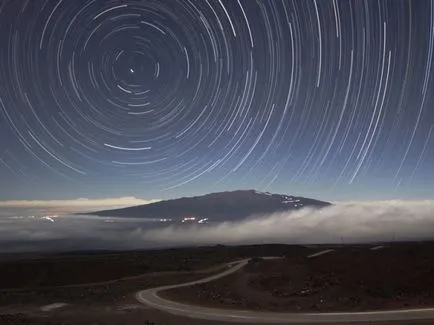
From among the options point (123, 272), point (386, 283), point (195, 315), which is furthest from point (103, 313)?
point (123, 272)

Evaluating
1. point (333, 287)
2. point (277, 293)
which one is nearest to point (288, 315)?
point (333, 287)

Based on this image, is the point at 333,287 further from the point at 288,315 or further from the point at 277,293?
the point at 288,315

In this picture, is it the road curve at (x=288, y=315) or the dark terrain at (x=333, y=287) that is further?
the dark terrain at (x=333, y=287)

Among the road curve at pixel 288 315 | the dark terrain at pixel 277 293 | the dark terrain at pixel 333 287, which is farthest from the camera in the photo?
the dark terrain at pixel 333 287

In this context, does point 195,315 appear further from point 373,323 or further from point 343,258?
point 343,258

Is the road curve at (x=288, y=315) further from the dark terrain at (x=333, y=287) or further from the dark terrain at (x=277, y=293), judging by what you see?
the dark terrain at (x=333, y=287)

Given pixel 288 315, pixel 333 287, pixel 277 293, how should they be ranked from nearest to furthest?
1. pixel 288 315
2. pixel 333 287
3. pixel 277 293

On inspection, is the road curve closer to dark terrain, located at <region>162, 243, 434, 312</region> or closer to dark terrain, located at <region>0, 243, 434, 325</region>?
dark terrain, located at <region>0, 243, 434, 325</region>

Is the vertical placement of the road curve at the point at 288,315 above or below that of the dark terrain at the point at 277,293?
below

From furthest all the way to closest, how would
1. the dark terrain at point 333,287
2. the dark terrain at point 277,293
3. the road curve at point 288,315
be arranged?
the dark terrain at point 333,287
the dark terrain at point 277,293
the road curve at point 288,315

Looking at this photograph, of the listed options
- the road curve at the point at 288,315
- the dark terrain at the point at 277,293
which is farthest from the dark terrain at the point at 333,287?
the road curve at the point at 288,315

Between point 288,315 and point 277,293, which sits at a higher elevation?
point 277,293
